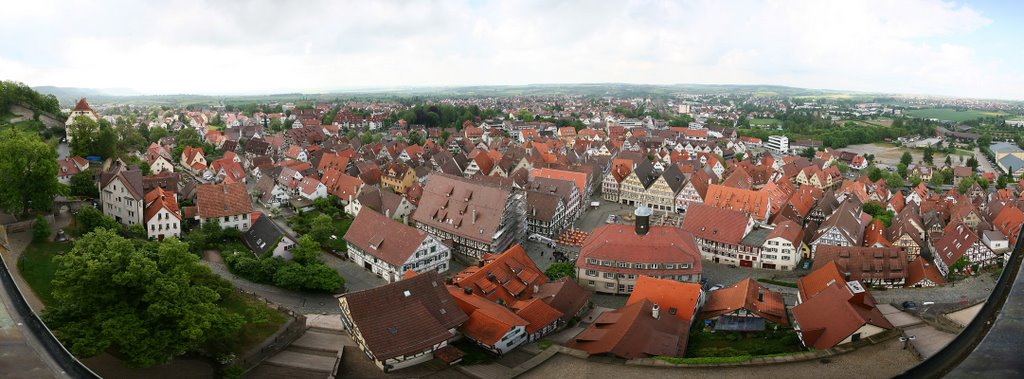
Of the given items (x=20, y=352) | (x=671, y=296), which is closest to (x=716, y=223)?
(x=671, y=296)

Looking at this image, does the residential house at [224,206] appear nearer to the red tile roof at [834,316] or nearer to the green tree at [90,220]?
the green tree at [90,220]

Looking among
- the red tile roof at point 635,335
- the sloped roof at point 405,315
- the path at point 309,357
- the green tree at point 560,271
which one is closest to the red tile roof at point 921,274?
the red tile roof at point 635,335

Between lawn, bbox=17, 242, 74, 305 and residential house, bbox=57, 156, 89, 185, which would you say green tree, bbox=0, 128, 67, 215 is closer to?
lawn, bbox=17, 242, 74, 305

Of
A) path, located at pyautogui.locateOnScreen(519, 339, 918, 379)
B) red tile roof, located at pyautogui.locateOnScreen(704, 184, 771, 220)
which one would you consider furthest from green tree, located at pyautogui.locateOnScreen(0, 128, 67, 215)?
red tile roof, located at pyautogui.locateOnScreen(704, 184, 771, 220)

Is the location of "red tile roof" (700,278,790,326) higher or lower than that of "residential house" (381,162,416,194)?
lower

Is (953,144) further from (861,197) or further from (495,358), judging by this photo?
(495,358)

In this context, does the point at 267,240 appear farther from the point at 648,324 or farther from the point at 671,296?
the point at 671,296
